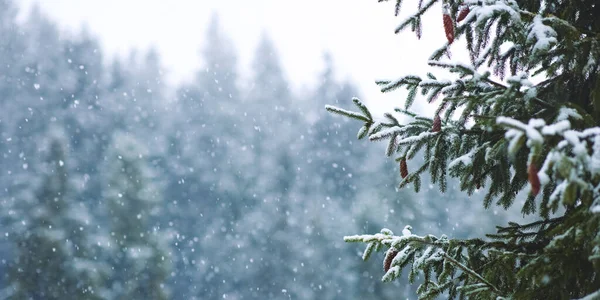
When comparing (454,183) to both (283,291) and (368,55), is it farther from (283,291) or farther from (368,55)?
(368,55)

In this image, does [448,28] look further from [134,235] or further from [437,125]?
[134,235]

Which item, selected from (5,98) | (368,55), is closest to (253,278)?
(5,98)

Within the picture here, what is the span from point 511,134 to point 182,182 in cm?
2736

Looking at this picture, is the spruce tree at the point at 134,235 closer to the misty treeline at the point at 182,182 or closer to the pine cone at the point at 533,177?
the misty treeline at the point at 182,182

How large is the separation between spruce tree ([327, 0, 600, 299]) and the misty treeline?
19.2 metres

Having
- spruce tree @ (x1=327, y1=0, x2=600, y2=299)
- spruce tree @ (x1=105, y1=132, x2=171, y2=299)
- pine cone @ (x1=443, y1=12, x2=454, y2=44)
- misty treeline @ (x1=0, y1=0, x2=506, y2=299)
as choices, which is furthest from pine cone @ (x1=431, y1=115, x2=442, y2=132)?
spruce tree @ (x1=105, y1=132, x2=171, y2=299)

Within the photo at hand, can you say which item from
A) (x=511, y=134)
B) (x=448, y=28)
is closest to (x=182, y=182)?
(x=448, y=28)

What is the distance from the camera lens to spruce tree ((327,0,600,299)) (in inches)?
88.2

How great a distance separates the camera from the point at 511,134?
1.90 m

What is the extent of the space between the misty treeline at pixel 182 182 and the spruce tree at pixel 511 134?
19.2 metres

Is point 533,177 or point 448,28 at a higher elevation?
point 448,28

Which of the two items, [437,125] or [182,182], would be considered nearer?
[437,125]

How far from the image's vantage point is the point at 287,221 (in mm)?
25578

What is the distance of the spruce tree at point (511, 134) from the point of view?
224cm
